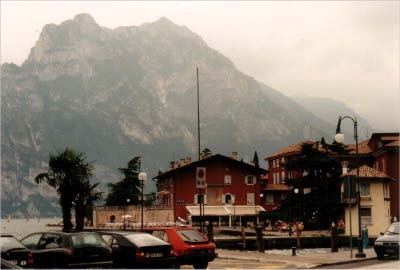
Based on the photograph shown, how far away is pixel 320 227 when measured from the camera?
2516 inches

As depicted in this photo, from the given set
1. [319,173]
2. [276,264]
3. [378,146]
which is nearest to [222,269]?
[276,264]

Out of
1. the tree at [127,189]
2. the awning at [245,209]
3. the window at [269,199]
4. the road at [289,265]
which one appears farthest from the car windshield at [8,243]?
the tree at [127,189]

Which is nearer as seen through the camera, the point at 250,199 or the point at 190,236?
the point at 190,236

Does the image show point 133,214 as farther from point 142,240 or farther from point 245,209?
point 142,240

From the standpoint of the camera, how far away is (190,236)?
72.2ft

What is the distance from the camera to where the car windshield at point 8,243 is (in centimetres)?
1666

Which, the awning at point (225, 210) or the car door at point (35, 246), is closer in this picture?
the car door at point (35, 246)

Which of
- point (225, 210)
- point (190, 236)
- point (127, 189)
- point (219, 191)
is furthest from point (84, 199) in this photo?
point (127, 189)

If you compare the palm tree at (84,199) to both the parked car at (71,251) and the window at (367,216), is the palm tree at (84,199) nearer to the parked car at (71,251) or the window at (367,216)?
the parked car at (71,251)

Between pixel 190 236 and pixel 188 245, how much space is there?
25.0 inches

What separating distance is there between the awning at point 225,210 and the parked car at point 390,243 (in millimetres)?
61827

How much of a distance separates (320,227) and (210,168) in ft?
106

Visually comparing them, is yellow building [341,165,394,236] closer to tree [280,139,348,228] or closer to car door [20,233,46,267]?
tree [280,139,348,228]

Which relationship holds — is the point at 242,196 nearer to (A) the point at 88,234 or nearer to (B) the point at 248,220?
(B) the point at 248,220
